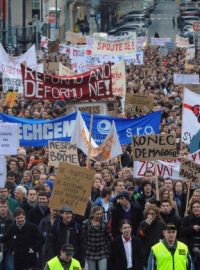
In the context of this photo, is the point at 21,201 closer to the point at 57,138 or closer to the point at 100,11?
the point at 57,138

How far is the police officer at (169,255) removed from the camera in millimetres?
12281

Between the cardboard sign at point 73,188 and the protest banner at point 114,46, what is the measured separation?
23415 mm

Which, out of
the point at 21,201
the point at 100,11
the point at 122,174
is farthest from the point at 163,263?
the point at 100,11

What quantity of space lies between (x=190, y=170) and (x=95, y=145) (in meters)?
3.40

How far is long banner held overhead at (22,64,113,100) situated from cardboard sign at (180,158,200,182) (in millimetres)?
4991

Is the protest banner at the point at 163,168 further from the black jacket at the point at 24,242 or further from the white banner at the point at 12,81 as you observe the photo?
the white banner at the point at 12,81

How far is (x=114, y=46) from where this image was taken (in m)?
38.0

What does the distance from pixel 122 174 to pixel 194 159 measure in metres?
1.42

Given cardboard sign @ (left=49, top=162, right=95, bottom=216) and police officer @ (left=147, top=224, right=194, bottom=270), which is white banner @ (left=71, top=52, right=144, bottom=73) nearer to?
cardboard sign @ (left=49, top=162, right=95, bottom=216)

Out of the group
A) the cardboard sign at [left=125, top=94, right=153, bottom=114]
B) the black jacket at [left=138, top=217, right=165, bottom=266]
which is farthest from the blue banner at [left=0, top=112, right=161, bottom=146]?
the black jacket at [left=138, top=217, right=165, bottom=266]

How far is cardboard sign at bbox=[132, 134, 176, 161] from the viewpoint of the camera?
632 inches

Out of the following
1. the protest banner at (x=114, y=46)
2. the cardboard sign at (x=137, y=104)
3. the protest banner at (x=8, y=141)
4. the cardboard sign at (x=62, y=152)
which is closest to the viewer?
the protest banner at (x=8, y=141)

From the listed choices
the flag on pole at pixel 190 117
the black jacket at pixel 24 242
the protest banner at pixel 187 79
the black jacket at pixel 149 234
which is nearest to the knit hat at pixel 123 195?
the black jacket at pixel 149 234

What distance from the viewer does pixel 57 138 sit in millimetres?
19500
